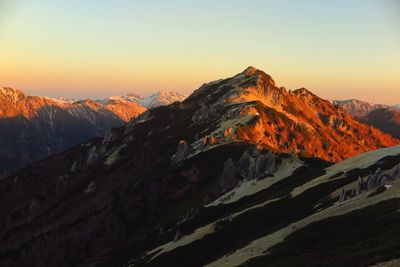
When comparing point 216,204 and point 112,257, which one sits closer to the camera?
point 216,204

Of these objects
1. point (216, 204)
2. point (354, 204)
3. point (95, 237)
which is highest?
point (354, 204)

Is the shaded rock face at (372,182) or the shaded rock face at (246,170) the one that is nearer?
the shaded rock face at (372,182)

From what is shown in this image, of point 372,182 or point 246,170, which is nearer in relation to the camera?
point 372,182

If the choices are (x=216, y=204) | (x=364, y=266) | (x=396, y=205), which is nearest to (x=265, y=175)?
(x=216, y=204)

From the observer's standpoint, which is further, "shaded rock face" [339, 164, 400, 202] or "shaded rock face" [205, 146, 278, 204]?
"shaded rock face" [205, 146, 278, 204]

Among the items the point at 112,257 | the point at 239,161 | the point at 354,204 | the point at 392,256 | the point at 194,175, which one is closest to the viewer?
the point at 392,256

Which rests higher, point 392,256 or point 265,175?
point 392,256

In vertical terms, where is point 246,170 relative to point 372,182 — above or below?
below

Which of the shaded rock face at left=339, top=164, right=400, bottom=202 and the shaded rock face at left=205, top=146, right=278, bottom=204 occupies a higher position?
the shaded rock face at left=339, top=164, right=400, bottom=202

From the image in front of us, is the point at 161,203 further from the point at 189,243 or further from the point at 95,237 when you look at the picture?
the point at 189,243

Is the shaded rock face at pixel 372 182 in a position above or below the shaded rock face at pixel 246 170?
above

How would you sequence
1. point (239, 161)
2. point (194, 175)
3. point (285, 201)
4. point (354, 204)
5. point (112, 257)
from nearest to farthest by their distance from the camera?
point (354, 204)
point (285, 201)
point (112, 257)
point (239, 161)
point (194, 175)
